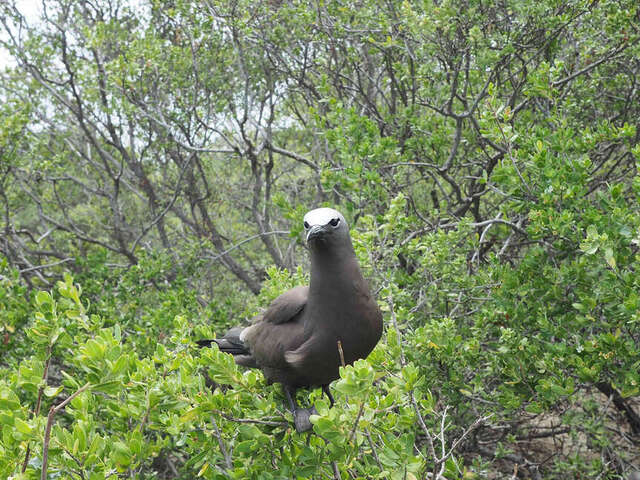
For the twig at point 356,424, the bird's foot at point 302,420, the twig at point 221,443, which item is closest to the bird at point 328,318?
the bird's foot at point 302,420

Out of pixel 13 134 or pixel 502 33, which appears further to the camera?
pixel 13 134

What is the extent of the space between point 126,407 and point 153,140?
6939 millimetres

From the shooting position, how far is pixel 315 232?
7.54ft

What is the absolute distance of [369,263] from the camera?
3047mm

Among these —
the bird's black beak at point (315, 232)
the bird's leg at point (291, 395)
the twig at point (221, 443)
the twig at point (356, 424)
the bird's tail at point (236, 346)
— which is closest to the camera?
the twig at point (356, 424)

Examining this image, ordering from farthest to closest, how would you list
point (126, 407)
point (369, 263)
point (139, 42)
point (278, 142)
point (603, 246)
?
point (278, 142) → point (139, 42) → point (369, 263) → point (603, 246) → point (126, 407)

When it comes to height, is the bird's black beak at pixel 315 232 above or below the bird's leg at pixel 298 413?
above

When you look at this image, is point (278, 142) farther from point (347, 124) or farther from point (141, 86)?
point (347, 124)

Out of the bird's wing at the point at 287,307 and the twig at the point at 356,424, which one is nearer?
the twig at the point at 356,424

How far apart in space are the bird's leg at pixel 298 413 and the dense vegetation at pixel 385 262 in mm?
57

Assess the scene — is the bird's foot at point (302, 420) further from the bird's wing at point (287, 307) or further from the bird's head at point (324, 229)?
the bird's head at point (324, 229)

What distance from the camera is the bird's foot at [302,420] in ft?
7.69

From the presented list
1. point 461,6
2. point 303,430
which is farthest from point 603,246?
point 461,6

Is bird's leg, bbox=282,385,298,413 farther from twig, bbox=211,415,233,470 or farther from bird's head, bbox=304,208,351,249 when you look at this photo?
bird's head, bbox=304,208,351,249
